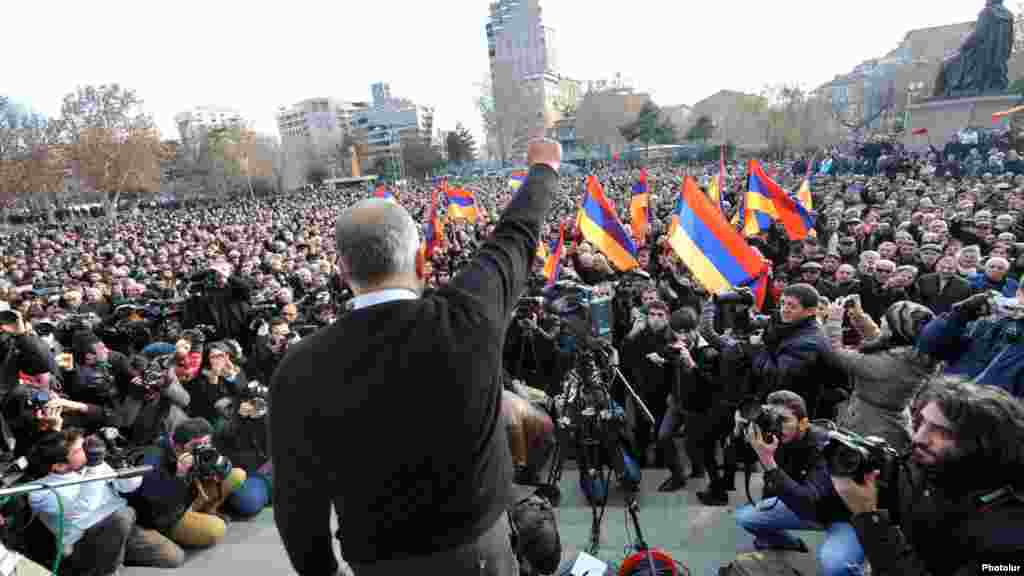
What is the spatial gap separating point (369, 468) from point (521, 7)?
12004 centimetres

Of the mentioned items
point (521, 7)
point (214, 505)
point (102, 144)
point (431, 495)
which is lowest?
point (214, 505)

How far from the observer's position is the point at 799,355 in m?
3.59

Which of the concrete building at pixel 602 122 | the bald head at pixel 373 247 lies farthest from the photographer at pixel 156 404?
the concrete building at pixel 602 122

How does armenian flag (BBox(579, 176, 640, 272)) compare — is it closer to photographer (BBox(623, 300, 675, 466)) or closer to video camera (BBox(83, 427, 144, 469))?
photographer (BBox(623, 300, 675, 466))

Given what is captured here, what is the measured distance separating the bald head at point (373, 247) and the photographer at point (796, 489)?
1.96 metres

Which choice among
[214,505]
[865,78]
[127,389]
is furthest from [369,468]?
[865,78]

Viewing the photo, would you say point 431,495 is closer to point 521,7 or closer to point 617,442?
point 617,442

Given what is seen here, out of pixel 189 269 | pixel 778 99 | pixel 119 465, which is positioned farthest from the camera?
pixel 778 99

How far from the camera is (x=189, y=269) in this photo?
41.5 ft

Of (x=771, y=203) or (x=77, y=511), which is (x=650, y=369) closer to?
(x=77, y=511)

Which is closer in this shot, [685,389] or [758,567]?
[758,567]

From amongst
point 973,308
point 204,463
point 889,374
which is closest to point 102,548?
point 204,463

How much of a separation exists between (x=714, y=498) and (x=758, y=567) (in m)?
1.26

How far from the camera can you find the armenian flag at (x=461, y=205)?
13062mm
